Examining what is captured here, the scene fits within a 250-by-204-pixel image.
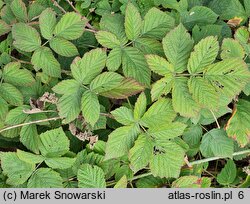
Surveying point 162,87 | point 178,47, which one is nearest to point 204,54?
point 178,47

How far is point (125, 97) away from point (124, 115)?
83 mm

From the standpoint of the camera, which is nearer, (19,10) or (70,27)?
(70,27)

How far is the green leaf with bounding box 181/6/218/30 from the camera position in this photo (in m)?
1.92

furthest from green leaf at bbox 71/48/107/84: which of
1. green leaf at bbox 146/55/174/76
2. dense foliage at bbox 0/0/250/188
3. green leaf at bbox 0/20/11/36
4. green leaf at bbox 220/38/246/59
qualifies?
green leaf at bbox 220/38/246/59

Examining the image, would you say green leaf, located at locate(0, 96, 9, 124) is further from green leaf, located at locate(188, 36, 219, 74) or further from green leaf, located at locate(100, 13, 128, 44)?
green leaf, located at locate(188, 36, 219, 74)

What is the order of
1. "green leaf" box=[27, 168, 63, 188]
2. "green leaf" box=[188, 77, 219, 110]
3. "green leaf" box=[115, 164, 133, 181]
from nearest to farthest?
"green leaf" box=[188, 77, 219, 110]
"green leaf" box=[27, 168, 63, 188]
"green leaf" box=[115, 164, 133, 181]

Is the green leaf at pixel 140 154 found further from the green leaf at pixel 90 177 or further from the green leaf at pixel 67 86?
the green leaf at pixel 67 86

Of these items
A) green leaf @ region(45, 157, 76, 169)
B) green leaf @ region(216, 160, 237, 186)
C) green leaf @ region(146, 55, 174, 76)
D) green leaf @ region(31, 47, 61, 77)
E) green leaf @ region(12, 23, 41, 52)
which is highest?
green leaf @ region(12, 23, 41, 52)

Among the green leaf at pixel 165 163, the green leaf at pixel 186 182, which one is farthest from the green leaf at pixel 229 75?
the green leaf at pixel 186 182

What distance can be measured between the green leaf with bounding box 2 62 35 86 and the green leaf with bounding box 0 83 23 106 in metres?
0.04

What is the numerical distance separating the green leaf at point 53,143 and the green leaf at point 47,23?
465mm

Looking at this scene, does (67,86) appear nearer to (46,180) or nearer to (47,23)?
(47,23)

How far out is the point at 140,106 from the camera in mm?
1688

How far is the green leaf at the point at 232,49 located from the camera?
5.70 feet
